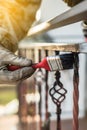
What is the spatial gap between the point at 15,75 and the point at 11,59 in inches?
1.5

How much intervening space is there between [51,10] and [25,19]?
4.83ft

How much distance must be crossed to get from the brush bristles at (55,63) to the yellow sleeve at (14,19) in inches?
6.9

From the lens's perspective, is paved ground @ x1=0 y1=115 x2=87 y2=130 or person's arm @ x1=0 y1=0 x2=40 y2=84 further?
paved ground @ x1=0 y1=115 x2=87 y2=130

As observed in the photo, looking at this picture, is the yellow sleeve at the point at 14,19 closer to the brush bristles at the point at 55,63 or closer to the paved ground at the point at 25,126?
the brush bristles at the point at 55,63

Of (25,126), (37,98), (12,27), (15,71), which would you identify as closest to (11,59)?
(15,71)

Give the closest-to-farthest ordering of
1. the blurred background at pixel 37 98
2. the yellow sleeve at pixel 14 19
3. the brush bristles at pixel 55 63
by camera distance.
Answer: the brush bristles at pixel 55 63 → the yellow sleeve at pixel 14 19 → the blurred background at pixel 37 98

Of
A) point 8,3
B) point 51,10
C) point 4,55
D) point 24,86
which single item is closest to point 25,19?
point 8,3

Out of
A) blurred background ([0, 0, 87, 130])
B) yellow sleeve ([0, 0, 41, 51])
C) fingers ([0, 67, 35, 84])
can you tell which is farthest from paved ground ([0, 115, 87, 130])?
fingers ([0, 67, 35, 84])

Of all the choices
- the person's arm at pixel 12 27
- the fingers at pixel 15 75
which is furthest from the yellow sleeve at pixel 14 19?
the fingers at pixel 15 75

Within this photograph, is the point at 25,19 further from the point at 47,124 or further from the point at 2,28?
the point at 47,124

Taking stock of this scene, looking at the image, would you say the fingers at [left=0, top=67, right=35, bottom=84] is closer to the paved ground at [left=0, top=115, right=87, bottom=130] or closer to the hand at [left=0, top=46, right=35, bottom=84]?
the hand at [left=0, top=46, right=35, bottom=84]

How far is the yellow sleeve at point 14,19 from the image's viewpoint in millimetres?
834

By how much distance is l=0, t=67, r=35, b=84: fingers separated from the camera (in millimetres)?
692

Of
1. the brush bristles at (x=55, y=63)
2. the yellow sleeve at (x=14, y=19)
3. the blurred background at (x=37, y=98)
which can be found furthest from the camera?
the blurred background at (x=37, y=98)
